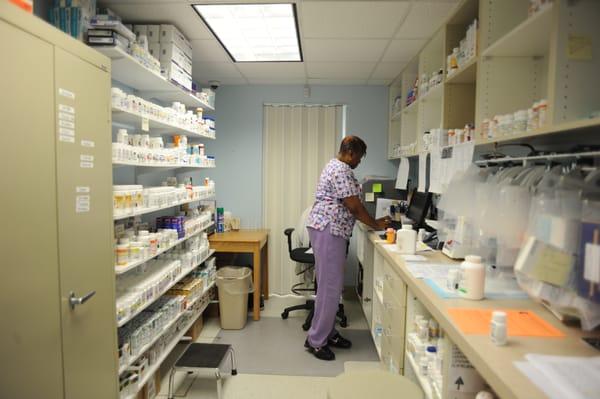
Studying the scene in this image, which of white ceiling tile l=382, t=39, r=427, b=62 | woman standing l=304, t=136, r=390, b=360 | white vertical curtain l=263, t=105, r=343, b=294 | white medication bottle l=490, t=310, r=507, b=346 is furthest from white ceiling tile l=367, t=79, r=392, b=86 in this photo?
white medication bottle l=490, t=310, r=507, b=346

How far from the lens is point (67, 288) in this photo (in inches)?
57.4

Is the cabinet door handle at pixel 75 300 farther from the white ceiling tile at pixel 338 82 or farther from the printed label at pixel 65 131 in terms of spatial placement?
the white ceiling tile at pixel 338 82

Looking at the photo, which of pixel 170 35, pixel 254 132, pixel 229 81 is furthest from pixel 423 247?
pixel 229 81

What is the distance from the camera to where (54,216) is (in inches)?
54.3

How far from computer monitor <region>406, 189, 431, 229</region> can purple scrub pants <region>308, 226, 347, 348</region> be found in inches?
24.4

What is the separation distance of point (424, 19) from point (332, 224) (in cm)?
155

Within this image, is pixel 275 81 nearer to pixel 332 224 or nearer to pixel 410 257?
pixel 332 224

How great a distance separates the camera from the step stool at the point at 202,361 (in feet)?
7.54

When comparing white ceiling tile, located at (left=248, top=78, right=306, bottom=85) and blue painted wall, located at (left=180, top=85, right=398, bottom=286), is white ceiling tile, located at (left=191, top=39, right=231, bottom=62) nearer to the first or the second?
white ceiling tile, located at (left=248, top=78, right=306, bottom=85)

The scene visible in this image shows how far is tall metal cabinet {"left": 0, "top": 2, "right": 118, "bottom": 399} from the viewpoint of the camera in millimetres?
1193

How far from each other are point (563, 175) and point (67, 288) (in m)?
1.95

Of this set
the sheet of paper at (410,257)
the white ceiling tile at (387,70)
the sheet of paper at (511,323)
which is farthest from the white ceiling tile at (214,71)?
the sheet of paper at (511,323)

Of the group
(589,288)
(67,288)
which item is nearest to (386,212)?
(589,288)

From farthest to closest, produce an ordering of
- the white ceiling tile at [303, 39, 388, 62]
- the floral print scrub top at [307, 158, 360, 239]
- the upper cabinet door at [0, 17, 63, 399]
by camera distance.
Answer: the white ceiling tile at [303, 39, 388, 62]
the floral print scrub top at [307, 158, 360, 239]
the upper cabinet door at [0, 17, 63, 399]
